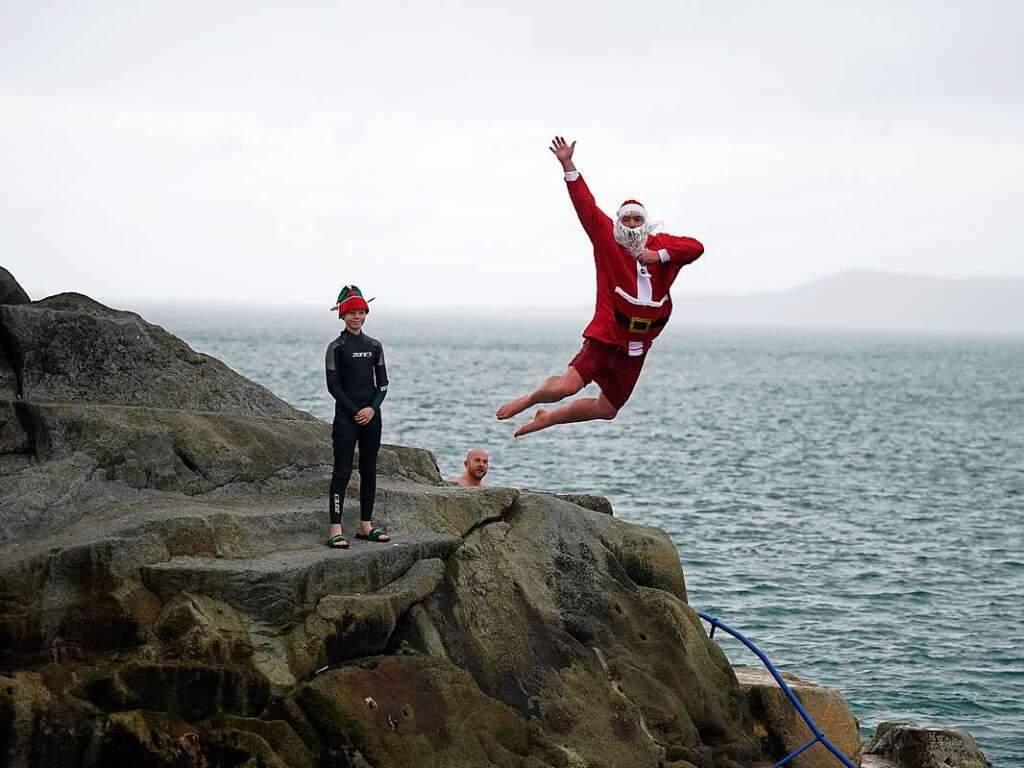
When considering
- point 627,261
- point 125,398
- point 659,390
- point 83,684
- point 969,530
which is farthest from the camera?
point 659,390

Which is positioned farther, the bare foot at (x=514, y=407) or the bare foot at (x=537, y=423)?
the bare foot at (x=537, y=423)

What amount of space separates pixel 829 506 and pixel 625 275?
26130mm

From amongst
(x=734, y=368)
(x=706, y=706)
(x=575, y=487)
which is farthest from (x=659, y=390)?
(x=706, y=706)

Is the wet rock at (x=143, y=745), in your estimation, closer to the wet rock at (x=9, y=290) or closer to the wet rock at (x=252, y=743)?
the wet rock at (x=252, y=743)

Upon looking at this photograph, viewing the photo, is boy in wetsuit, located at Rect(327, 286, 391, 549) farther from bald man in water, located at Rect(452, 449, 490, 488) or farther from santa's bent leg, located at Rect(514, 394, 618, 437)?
bald man in water, located at Rect(452, 449, 490, 488)

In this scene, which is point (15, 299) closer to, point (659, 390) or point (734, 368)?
point (659, 390)

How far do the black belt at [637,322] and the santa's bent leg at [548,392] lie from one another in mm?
589

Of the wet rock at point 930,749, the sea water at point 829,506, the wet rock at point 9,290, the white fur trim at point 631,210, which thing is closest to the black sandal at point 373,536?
the white fur trim at point 631,210

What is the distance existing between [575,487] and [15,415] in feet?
84.5

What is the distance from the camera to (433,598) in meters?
11.1

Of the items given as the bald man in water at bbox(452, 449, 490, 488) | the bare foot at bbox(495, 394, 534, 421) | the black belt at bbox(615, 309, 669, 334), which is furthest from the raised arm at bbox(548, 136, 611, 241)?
the bald man in water at bbox(452, 449, 490, 488)

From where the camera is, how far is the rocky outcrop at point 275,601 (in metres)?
9.50

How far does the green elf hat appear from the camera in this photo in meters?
11.0

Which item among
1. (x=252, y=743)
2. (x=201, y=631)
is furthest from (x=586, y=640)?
(x=201, y=631)
